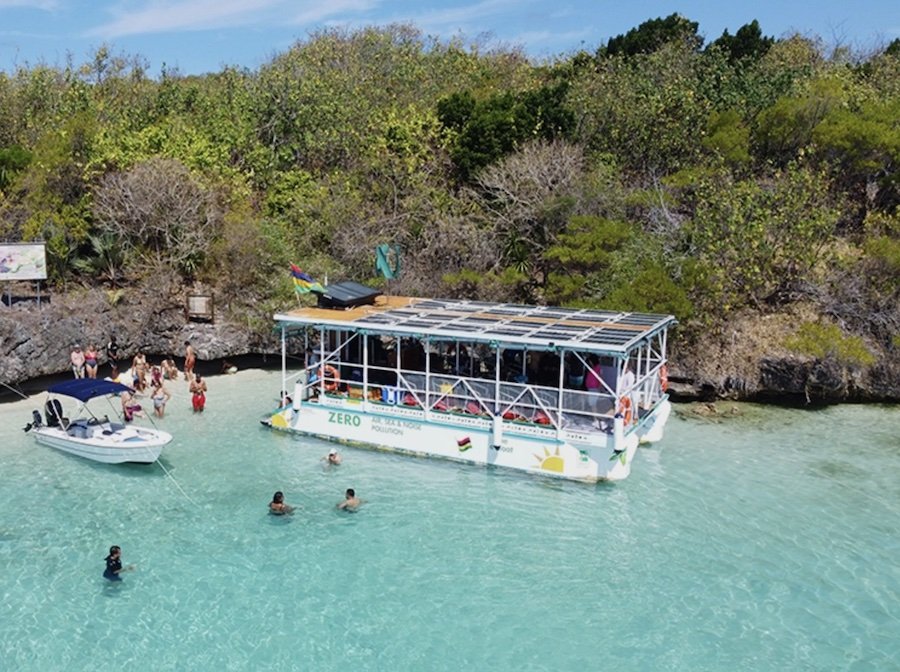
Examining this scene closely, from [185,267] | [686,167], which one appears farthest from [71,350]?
[686,167]

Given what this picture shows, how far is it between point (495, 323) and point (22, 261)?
54.9ft

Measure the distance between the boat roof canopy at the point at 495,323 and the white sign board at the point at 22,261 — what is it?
419 inches

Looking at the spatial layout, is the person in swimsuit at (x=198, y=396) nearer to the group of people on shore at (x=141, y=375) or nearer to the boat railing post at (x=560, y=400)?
the group of people on shore at (x=141, y=375)

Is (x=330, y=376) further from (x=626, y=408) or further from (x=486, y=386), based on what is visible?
(x=626, y=408)

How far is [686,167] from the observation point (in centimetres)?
3425

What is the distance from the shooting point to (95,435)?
Answer: 771 inches

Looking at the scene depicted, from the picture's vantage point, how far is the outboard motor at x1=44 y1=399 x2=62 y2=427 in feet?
67.4

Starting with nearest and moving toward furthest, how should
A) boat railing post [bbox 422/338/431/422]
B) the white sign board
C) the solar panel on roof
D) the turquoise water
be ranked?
1. the turquoise water
2. boat railing post [bbox 422/338/431/422]
3. the solar panel on roof
4. the white sign board

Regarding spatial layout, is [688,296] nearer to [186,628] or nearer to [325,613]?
[325,613]

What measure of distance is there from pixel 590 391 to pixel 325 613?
9.14 metres

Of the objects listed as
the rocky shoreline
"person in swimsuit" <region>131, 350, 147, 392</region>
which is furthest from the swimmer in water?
the rocky shoreline

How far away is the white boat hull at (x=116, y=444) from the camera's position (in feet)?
62.3

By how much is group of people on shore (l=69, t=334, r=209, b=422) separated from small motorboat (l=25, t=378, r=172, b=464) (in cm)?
132

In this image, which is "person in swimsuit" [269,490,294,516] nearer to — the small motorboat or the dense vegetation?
the small motorboat
